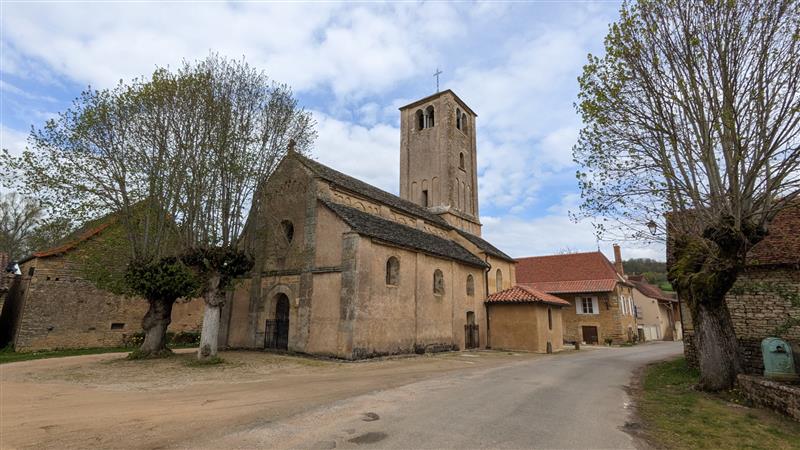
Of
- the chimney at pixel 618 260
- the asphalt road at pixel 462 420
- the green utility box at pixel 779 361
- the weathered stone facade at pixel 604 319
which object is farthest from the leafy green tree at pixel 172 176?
the chimney at pixel 618 260

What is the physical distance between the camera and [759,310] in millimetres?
13875

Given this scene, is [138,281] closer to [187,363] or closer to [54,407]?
[187,363]

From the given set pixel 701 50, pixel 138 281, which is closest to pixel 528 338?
pixel 701 50

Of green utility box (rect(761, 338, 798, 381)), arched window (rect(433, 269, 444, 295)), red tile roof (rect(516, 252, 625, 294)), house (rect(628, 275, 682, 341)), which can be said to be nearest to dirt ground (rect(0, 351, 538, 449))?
arched window (rect(433, 269, 444, 295))

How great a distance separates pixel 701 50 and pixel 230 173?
14819mm

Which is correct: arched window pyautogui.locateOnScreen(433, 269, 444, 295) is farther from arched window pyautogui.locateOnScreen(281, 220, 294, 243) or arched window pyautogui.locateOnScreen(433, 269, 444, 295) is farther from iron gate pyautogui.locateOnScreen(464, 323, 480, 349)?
arched window pyautogui.locateOnScreen(281, 220, 294, 243)

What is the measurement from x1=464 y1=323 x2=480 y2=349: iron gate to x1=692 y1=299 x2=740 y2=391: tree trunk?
1303 cm

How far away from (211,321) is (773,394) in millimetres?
15943

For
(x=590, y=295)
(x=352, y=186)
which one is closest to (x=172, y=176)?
(x=352, y=186)

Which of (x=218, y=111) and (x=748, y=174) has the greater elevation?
(x=218, y=111)

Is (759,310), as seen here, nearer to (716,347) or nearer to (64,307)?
(716,347)

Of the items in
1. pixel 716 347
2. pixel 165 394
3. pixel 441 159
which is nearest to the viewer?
pixel 165 394

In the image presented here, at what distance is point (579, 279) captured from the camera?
3422 centimetres

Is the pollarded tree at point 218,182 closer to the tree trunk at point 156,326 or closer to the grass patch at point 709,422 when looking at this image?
the tree trunk at point 156,326
